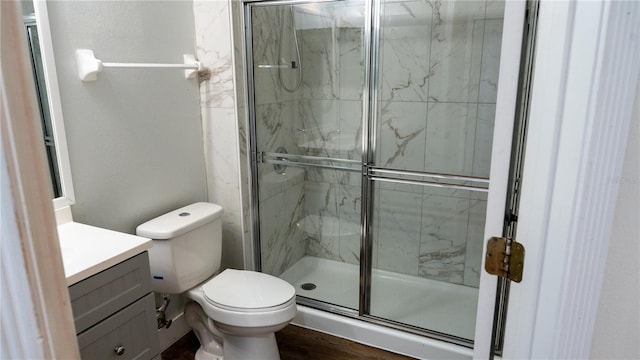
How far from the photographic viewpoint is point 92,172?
1825mm

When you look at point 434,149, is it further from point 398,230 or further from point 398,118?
point 398,230

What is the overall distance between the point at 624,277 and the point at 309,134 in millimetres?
2142

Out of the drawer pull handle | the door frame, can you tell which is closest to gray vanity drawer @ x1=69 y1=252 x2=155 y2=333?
the drawer pull handle

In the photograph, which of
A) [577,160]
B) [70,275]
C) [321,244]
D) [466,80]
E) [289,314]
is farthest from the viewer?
[321,244]

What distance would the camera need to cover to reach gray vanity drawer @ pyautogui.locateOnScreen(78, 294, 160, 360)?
4.69 ft

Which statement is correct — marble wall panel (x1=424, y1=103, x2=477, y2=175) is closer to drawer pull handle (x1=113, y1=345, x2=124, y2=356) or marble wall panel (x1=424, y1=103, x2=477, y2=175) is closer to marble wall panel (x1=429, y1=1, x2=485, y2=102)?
marble wall panel (x1=429, y1=1, x2=485, y2=102)

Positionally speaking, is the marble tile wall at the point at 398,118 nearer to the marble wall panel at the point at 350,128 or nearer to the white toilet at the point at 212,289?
the marble wall panel at the point at 350,128

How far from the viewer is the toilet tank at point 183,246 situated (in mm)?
1946

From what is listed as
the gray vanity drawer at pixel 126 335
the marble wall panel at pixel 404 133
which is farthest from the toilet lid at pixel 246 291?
the marble wall panel at pixel 404 133

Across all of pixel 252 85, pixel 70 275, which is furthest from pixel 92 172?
pixel 252 85

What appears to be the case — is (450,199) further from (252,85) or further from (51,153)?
(51,153)

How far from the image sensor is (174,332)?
234cm

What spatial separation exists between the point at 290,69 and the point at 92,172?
51.4 inches

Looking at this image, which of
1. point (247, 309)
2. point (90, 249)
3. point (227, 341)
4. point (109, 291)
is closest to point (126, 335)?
point (109, 291)
